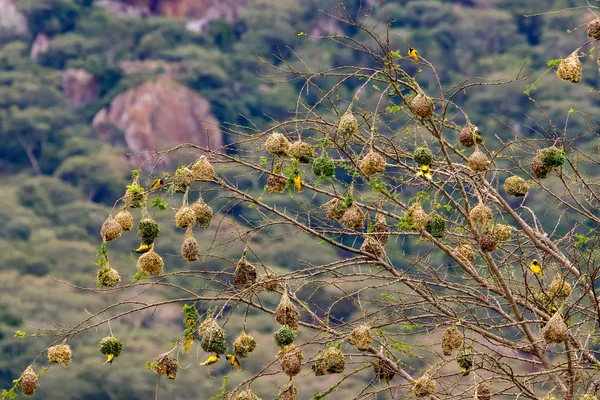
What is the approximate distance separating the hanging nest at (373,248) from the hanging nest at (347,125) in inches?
21.6

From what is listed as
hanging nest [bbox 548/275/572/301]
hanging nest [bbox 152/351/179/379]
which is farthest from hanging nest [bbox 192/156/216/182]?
hanging nest [bbox 548/275/572/301]

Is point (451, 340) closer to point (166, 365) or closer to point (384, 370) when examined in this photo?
point (384, 370)

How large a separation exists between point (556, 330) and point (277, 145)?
1534 millimetres

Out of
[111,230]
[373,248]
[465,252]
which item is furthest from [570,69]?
[111,230]

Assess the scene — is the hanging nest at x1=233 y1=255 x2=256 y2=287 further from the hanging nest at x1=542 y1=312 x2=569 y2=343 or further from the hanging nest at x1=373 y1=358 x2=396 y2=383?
Answer: the hanging nest at x1=542 y1=312 x2=569 y2=343

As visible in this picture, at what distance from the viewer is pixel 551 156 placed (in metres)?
5.88

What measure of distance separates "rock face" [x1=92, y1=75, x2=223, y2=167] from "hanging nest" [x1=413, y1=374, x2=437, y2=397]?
40432 mm

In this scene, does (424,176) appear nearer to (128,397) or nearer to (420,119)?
(420,119)

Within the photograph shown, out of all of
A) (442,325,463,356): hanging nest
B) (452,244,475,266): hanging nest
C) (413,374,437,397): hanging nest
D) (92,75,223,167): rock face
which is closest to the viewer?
(413,374,437,397): hanging nest

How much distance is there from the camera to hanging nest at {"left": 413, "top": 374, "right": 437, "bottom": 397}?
545cm

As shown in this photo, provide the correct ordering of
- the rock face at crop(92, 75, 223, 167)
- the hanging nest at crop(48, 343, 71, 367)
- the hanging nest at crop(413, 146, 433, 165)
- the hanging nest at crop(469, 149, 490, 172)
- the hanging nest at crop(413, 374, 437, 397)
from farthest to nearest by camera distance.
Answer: the rock face at crop(92, 75, 223, 167), the hanging nest at crop(469, 149, 490, 172), the hanging nest at crop(48, 343, 71, 367), the hanging nest at crop(413, 146, 433, 165), the hanging nest at crop(413, 374, 437, 397)

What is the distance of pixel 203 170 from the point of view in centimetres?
573

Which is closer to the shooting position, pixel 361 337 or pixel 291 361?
pixel 291 361

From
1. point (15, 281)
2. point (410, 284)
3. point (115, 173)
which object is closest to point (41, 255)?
point (15, 281)
